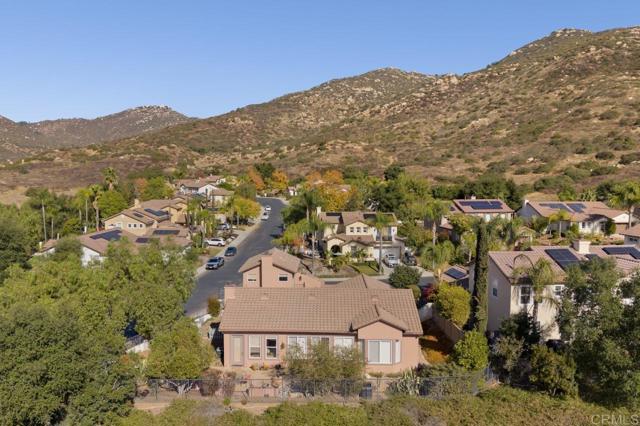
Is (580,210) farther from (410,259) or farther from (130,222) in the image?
(130,222)

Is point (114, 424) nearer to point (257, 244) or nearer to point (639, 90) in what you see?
point (257, 244)

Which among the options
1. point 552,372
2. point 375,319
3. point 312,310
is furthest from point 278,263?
point 552,372

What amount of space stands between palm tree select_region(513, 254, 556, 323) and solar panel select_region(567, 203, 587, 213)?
41.8 m

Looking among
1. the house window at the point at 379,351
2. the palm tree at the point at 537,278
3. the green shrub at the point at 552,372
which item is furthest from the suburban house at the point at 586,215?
the house window at the point at 379,351

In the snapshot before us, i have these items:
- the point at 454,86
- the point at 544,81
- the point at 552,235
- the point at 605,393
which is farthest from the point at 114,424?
the point at 454,86

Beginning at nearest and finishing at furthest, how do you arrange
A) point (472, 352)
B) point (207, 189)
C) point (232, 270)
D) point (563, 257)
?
point (472, 352), point (563, 257), point (232, 270), point (207, 189)

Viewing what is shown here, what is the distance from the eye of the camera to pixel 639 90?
134m

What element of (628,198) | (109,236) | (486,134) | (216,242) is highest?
(486,134)

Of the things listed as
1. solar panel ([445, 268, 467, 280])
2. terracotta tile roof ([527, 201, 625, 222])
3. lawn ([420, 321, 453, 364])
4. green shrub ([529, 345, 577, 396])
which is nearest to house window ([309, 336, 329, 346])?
lawn ([420, 321, 453, 364])

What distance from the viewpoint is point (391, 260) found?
2409 inches

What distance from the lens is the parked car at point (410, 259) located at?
6002 centimetres

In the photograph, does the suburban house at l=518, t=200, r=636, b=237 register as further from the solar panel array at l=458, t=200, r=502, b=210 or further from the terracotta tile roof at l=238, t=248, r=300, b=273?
the terracotta tile roof at l=238, t=248, r=300, b=273

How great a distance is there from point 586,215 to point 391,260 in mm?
27478

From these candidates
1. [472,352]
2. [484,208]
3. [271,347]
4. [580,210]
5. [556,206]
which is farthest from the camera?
[484,208]
